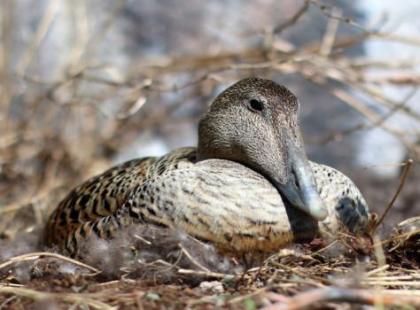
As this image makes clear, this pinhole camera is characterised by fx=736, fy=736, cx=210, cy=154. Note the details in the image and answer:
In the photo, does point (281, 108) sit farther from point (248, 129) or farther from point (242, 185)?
point (242, 185)

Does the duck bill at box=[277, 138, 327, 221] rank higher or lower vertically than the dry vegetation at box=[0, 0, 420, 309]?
higher

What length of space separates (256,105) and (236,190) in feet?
1.50

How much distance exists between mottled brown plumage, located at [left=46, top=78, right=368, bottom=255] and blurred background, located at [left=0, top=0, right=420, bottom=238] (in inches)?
67.6

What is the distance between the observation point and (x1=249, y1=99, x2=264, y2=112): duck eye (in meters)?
2.93

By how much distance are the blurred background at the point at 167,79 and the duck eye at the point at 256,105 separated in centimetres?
178

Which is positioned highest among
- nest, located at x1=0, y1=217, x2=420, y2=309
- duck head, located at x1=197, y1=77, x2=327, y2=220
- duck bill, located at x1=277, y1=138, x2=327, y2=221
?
duck head, located at x1=197, y1=77, x2=327, y2=220

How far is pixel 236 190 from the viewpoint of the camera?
2643 mm

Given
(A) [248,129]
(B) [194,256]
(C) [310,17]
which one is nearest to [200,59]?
(C) [310,17]

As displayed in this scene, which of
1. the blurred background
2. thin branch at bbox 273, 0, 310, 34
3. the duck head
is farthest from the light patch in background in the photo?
the duck head

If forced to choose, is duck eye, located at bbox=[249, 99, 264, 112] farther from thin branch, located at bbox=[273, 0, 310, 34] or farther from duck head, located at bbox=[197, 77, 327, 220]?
thin branch, located at bbox=[273, 0, 310, 34]

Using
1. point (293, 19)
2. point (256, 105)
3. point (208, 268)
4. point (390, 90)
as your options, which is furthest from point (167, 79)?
point (208, 268)

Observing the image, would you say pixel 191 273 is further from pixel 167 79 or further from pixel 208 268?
pixel 167 79

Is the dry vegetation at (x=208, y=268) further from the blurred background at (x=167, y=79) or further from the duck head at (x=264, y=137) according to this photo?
the duck head at (x=264, y=137)

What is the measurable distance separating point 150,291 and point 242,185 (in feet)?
1.91
